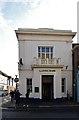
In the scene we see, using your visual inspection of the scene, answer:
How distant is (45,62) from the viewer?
33219 mm

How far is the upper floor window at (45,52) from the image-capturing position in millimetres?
34162

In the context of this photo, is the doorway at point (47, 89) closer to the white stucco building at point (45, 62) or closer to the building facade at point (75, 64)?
the white stucco building at point (45, 62)

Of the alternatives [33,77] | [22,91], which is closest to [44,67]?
[33,77]

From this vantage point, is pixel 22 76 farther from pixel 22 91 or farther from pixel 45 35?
pixel 45 35

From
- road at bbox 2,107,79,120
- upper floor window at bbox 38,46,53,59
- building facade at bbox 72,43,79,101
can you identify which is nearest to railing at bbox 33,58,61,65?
upper floor window at bbox 38,46,53,59

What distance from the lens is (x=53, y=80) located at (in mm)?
33531

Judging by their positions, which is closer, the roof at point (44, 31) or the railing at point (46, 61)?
→ the railing at point (46, 61)

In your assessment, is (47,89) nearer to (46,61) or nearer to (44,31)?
(46,61)

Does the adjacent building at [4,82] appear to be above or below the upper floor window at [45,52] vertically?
below

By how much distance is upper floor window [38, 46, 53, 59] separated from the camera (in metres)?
34.2

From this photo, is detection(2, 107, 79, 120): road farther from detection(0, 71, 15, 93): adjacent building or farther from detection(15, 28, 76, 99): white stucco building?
→ detection(0, 71, 15, 93): adjacent building

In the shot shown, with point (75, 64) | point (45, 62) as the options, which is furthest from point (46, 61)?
point (75, 64)

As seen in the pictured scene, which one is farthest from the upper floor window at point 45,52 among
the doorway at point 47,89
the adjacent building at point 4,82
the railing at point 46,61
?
the adjacent building at point 4,82

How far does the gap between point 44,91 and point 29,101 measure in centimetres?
299
